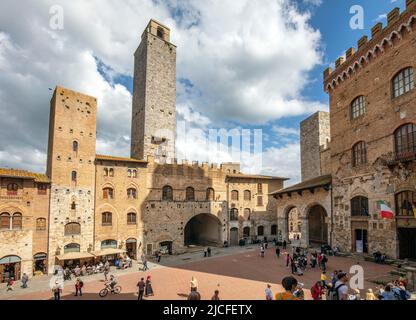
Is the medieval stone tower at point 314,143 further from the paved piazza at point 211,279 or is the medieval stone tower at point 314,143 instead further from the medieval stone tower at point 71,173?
the medieval stone tower at point 71,173

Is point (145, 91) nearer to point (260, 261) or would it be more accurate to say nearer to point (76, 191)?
point (76, 191)

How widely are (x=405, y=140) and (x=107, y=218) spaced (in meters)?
28.1

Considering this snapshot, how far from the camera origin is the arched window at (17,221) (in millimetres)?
23125

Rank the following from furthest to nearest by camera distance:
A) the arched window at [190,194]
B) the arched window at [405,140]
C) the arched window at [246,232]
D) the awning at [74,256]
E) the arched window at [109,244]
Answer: the arched window at [246,232]
the arched window at [190,194]
the arched window at [109,244]
the awning at [74,256]
the arched window at [405,140]

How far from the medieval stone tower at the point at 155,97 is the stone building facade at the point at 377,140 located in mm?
20378

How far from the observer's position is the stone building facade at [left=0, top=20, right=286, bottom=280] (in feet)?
79.0

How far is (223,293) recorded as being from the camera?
50.0ft

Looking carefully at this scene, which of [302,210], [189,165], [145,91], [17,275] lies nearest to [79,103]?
[145,91]

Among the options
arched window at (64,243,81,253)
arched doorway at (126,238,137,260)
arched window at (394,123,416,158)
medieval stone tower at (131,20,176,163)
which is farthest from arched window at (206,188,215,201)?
arched window at (394,123,416,158)

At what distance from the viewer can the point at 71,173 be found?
2655cm

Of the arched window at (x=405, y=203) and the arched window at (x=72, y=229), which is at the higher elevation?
the arched window at (x=405, y=203)

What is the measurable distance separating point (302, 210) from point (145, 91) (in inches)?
968

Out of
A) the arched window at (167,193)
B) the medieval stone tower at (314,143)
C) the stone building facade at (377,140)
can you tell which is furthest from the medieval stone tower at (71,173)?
the medieval stone tower at (314,143)

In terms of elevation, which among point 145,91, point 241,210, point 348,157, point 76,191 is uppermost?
point 145,91
